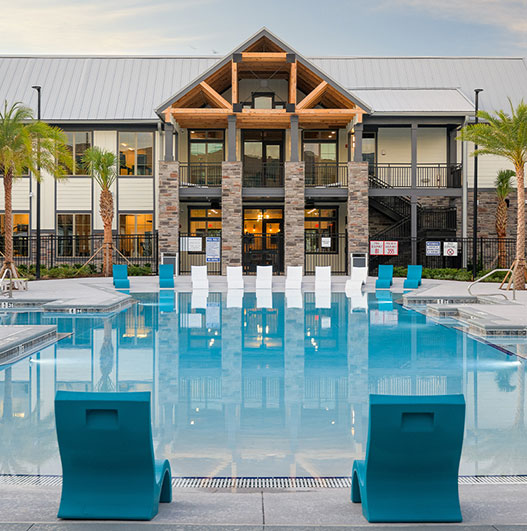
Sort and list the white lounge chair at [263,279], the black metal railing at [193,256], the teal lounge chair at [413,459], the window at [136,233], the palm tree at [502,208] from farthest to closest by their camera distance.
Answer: the window at [136,233] → the palm tree at [502,208] → the black metal railing at [193,256] → the white lounge chair at [263,279] → the teal lounge chair at [413,459]

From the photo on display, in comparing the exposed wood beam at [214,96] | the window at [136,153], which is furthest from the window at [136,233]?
the exposed wood beam at [214,96]

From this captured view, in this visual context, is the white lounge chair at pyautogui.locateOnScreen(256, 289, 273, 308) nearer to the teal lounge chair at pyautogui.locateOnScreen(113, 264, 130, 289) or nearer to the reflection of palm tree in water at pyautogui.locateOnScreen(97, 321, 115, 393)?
the teal lounge chair at pyautogui.locateOnScreen(113, 264, 130, 289)

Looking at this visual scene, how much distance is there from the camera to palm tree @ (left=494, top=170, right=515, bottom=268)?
30.3 metres

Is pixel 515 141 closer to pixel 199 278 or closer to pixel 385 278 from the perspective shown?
pixel 385 278

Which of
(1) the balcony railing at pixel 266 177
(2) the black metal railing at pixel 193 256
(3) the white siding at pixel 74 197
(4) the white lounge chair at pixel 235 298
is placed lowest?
(4) the white lounge chair at pixel 235 298

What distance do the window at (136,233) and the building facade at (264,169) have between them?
0.05m

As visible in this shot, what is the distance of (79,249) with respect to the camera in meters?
32.0

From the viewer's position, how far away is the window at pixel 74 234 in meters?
32.0

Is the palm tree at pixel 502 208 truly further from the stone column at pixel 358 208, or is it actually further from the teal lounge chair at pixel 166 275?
the teal lounge chair at pixel 166 275

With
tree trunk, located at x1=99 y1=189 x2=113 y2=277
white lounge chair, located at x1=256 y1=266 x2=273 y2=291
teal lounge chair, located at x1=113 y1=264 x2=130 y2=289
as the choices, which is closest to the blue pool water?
teal lounge chair, located at x1=113 y1=264 x2=130 y2=289

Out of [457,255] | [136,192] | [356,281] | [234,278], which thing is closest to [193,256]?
[136,192]

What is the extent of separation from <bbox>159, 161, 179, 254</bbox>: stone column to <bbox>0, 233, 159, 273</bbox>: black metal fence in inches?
90.3

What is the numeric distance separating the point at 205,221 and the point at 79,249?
6.46m

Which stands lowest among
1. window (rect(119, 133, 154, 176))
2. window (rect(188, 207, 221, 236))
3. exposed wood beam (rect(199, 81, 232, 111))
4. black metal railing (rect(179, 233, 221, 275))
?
black metal railing (rect(179, 233, 221, 275))
